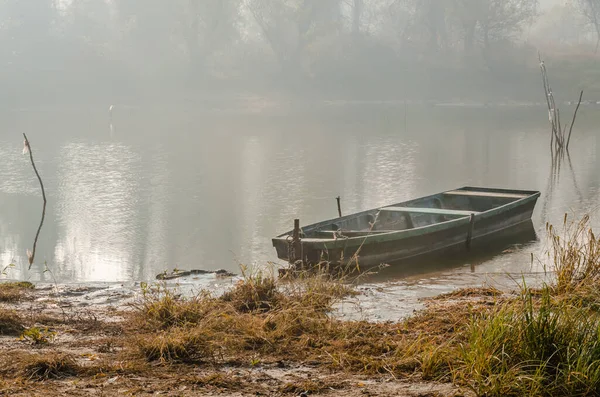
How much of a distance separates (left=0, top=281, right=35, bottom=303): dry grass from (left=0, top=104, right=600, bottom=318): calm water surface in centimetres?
267

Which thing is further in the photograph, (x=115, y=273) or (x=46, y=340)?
(x=115, y=273)

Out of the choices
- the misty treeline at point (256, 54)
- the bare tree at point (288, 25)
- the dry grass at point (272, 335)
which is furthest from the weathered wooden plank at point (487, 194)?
the bare tree at point (288, 25)

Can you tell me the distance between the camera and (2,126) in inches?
1905

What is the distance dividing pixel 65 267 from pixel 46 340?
24.6 feet

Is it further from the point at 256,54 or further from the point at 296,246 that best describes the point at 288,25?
the point at 296,246

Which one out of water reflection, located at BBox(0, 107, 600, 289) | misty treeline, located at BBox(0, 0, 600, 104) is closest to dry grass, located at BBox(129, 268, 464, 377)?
water reflection, located at BBox(0, 107, 600, 289)

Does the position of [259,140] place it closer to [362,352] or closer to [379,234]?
[379,234]

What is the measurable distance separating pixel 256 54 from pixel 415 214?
54745 millimetres

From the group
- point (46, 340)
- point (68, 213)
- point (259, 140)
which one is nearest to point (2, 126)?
point (259, 140)

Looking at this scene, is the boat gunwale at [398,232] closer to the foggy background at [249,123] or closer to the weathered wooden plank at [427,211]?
the weathered wooden plank at [427,211]

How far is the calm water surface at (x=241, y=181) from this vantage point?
15.1 meters

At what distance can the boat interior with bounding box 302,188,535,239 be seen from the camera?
13523 mm

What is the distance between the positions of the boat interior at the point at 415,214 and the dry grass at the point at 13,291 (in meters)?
4.37

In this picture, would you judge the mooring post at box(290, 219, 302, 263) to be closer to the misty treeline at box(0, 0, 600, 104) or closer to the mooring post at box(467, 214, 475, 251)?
the mooring post at box(467, 214, 475, 251)
